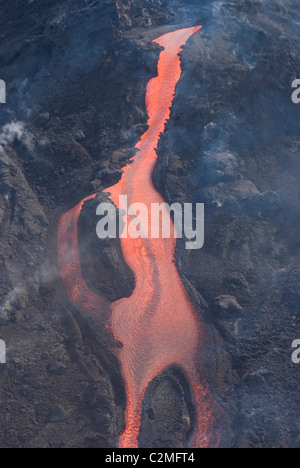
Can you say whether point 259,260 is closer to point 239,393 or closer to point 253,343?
point 253,343

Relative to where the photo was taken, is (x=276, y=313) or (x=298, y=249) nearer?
(x=276, y=313)

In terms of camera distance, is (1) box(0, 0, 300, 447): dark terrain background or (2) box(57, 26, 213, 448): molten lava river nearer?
(1) box(0, 0, 300, 447): dark terrain background

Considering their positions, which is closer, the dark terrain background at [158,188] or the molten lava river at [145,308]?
the dark terrain background at [158,188]

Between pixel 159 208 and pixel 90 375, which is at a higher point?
pixel 159 208

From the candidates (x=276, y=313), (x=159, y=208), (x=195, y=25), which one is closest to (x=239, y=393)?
(x=276, y=313)
